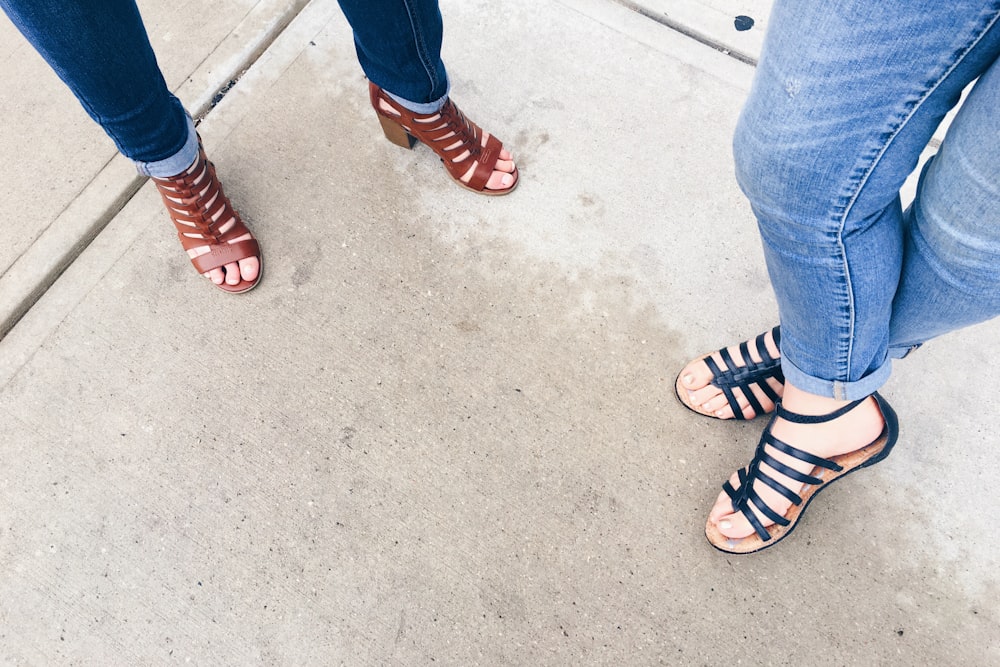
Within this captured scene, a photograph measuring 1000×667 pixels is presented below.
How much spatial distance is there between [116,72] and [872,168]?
119cm

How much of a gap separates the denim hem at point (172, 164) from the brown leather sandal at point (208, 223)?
4 centimetres

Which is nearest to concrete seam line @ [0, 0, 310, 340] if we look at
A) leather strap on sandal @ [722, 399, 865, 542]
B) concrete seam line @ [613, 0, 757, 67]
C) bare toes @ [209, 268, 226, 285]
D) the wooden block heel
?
bare toes @ [209, 268, 226, 285]

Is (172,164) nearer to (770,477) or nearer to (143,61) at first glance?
(143,61)

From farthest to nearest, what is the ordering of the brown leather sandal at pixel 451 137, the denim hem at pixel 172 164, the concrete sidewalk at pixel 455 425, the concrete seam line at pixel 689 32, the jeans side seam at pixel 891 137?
the concrete seam line at pixel 689 32
the brown leather sandal at pixel 451 137
the denim hem at pixel 172 164
the concrete sidewalk at pixel 455 425
the jeans side seam at pixel 891 137

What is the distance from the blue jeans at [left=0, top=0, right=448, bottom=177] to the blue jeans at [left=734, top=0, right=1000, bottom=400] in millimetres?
734

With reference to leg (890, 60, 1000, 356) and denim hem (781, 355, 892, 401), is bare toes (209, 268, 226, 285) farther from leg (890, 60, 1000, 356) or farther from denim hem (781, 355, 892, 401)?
leg (890, 60, 1000, 356)

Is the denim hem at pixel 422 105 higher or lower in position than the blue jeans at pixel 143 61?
lower

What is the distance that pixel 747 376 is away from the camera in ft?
4.19

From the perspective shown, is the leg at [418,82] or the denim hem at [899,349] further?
the leg at [418,82]

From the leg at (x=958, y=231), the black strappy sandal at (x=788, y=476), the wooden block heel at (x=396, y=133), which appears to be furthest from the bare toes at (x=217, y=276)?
the leg at (x=958, y=231)

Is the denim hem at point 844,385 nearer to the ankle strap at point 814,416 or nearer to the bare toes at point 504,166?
the ankle strap at point 814,416

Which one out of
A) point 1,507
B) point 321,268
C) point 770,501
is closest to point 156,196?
point 321,268

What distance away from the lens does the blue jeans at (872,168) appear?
1.90 feet

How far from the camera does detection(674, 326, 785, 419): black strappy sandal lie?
1264 millimetres
